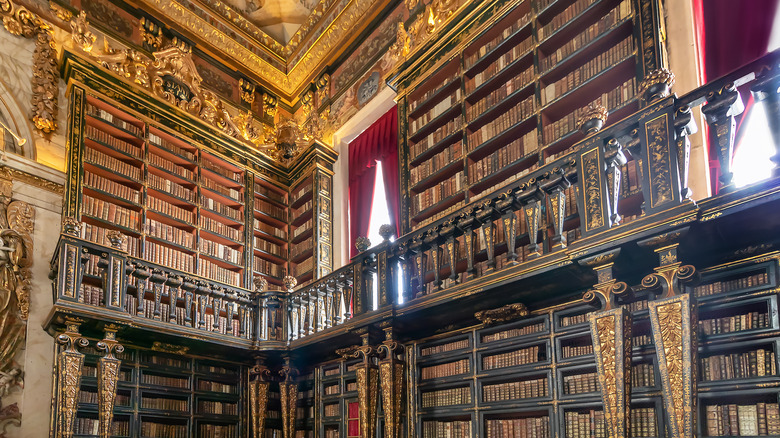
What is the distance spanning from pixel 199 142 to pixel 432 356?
439 centimetres

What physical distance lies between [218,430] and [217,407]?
0.78 ft

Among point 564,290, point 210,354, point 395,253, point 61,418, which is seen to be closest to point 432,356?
point 395,253

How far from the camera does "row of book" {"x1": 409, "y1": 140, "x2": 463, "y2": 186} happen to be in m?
6.38

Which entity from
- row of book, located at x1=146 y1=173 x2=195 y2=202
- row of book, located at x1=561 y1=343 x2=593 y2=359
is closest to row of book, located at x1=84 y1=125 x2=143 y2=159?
row of book, located at x1=146 y1=173 x2=195 y2=202

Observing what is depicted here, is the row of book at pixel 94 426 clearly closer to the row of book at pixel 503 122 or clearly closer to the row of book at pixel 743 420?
the row of book at pixel 503 122

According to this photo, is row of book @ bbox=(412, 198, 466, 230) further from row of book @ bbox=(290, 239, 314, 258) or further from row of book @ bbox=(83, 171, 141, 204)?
row of book @ bbox=(83, 171, 141, 204)

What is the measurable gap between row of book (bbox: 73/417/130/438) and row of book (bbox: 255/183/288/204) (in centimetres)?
366

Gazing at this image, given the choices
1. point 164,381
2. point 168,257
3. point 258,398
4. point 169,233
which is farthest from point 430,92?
point 164,381

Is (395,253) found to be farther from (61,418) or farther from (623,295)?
(61,418)

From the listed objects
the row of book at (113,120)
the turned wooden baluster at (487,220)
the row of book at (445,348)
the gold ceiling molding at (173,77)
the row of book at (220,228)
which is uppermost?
the gold ceiling molding at (173,77)

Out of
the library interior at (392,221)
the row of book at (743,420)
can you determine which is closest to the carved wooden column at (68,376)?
the library interior at (392,221)

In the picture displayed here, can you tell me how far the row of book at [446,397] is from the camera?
16.3 ft

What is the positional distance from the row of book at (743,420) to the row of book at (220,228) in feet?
19.5

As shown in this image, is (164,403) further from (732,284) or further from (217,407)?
(732,284)
